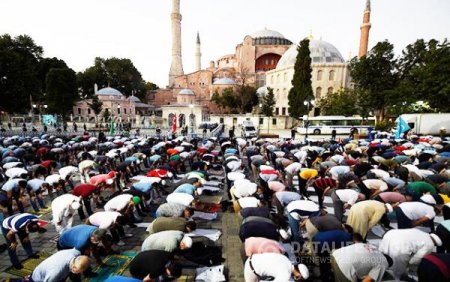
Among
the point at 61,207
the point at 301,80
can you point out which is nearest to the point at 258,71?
the point at 301,80

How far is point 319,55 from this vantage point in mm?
43031

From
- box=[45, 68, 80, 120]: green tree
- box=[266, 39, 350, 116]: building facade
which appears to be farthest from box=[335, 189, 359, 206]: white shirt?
box=[45, 68, 80, 120]: green tree

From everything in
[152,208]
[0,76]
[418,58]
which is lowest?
[152,208]

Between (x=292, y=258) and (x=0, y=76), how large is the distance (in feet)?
122

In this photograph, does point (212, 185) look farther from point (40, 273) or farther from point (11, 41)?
point (11, 41)

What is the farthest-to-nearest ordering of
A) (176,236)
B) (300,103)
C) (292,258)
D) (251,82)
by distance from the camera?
1. (251,82)
2. (300,103)
3. (292,258)
4. (176,236)

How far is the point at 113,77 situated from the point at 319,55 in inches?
1873

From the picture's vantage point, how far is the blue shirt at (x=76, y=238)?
418 cm

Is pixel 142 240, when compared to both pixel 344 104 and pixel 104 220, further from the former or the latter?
pixel 344 104

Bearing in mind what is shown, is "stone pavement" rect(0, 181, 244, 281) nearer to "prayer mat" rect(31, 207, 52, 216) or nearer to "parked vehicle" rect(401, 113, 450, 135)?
"prayer mat" rect(31, 207, 52, 216)

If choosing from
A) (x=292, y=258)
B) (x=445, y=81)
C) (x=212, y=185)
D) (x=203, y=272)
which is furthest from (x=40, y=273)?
(x=445, y=81)

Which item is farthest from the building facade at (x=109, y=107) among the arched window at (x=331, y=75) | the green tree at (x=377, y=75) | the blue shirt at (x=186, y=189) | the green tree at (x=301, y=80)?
the blue shirt at (x=186, y=189)

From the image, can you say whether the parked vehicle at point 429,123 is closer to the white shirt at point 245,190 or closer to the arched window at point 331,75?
the arched window at point 331,75

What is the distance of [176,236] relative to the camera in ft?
13.7
